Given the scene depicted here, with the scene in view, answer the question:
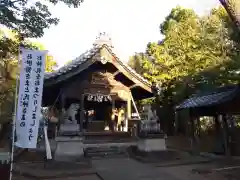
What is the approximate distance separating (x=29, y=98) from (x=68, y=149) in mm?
4499

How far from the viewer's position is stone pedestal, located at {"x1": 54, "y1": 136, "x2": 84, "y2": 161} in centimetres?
1108

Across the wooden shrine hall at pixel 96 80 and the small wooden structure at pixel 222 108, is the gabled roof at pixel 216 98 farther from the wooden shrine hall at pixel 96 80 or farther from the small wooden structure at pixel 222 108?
the wooden shrine hall at pixel 96 80

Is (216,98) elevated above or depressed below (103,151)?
above

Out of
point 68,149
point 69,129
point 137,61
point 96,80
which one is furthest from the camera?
point 137,61

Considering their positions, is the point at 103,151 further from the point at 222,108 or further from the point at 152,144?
the point at 222,108

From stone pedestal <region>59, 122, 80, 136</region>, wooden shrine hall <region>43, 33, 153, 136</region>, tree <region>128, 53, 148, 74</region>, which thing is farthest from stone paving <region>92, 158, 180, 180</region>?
tree <region>128, 53, 148, 74</region>

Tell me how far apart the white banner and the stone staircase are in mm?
5580

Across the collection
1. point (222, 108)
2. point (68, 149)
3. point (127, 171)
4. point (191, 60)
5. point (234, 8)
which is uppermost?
point (191, 60)

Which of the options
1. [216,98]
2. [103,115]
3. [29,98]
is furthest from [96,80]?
[29,98]

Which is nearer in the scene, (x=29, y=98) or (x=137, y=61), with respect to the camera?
(x=29, y=98)

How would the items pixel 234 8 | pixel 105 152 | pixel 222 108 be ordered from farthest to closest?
1. pixel 105 152
2. pixel 222 108
3. pixel 234 8

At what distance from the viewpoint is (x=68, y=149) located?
11297 mm

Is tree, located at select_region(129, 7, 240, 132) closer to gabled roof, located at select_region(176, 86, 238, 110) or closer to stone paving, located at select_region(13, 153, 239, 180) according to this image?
gabled roof, located at select_region(176, 86, 238, 110)

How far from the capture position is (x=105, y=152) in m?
13.0
